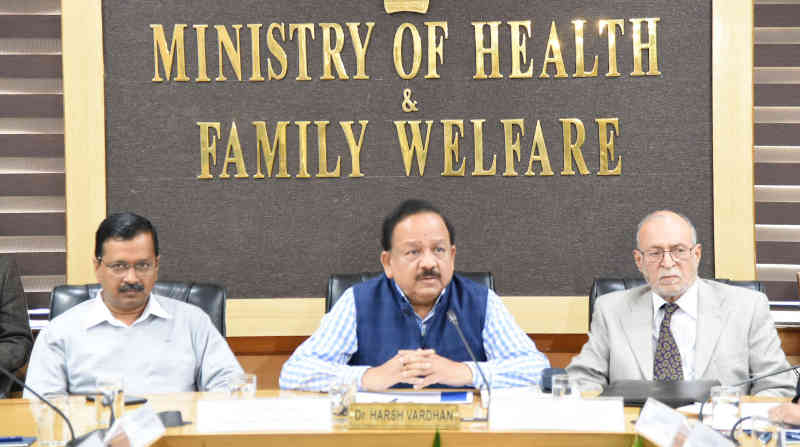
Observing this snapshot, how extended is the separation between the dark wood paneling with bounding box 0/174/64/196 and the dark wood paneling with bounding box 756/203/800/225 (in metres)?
3.13

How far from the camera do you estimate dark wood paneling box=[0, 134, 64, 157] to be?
3.91m

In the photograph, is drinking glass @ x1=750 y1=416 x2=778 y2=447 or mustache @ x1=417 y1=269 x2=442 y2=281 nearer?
drinking glass @ x1=750 y1=416 x2=778 y2=447

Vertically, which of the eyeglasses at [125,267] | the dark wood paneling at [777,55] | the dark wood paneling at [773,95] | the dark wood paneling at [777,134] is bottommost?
the eyeglasses at [125,267]

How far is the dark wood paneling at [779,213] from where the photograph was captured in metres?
3.88

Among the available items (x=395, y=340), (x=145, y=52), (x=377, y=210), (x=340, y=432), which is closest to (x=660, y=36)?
(x=377, y=210)

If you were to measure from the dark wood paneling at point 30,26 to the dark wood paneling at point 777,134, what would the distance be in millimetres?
3157

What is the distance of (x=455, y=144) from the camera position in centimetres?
381

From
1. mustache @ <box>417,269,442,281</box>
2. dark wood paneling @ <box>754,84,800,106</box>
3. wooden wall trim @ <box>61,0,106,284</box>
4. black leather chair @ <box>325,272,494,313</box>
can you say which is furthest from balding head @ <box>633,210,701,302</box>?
wooden wall trim @ <box>61,0,106,284</box>

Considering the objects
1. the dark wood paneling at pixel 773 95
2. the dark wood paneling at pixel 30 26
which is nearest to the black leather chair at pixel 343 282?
the dark wood paneling at pixel 773 95

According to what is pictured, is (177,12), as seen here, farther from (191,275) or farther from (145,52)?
(191,275)

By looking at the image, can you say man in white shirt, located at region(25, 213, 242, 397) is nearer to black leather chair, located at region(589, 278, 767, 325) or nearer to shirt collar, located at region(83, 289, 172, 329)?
shirt collar, located at region(83, 289, 172, 329)

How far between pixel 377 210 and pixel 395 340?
1122 millimetres

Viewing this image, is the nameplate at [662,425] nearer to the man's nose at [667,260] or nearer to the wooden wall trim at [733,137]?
the man's nose at [667,260]

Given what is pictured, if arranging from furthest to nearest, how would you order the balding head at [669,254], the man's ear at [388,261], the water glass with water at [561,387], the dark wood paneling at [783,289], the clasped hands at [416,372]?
the dark wood paneling at [783,289]
the balding head at [669,254]
the man's ear at [388,261]
the clasped hands at [416,372]
the water glass with water at [561,387]
